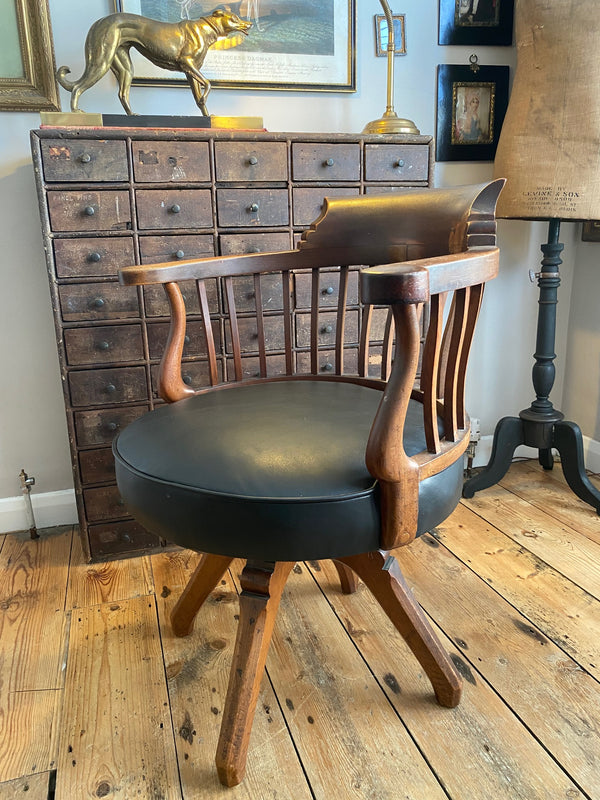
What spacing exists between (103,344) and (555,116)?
4.49ft

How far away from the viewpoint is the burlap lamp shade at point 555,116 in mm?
1620

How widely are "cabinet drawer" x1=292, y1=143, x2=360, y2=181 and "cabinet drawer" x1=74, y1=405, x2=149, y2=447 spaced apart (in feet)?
2.51

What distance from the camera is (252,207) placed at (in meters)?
1.57

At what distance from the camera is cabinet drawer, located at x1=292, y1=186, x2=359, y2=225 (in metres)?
1.61

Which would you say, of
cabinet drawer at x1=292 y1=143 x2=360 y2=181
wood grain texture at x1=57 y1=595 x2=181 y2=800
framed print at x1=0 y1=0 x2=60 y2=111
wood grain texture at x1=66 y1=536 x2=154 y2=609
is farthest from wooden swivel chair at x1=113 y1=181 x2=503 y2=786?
framed print at x1=0 y1=0 x2=60 y2=111

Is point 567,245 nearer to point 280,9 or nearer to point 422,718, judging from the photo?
point 280,9

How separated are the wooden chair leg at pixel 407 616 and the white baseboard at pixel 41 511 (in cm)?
119

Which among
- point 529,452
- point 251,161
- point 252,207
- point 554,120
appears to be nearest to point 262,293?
point 252,207

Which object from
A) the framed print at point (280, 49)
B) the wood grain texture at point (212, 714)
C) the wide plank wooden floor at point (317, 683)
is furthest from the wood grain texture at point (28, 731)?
the framed print at point (280, 49)

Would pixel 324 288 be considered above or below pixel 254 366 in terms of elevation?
above

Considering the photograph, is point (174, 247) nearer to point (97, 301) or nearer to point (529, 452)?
point (97, 301)

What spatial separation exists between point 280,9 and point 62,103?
27.0 inches

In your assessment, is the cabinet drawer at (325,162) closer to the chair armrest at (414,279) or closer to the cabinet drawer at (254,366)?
the cabinet drawer at (254,366)

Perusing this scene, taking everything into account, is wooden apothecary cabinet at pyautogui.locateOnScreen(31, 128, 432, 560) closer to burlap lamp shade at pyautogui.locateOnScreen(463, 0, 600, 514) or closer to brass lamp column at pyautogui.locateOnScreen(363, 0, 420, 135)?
brass lamp column at pyautogui.locateOnScreen(363, 0, 420, 135)
